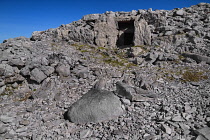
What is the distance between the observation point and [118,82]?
1108 centimetres

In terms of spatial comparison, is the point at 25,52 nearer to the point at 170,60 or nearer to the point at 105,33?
the point at 105,33

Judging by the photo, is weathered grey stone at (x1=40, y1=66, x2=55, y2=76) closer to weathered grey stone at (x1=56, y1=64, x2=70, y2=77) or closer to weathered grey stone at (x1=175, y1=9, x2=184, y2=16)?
weathered grey stone at (x1=56, y1=64, x2=70, y2=77)

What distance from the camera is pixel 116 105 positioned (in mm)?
8531

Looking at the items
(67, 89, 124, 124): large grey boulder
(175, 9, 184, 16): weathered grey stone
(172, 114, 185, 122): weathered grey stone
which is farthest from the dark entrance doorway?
(172, 114, 185, 122): weathered grey stone

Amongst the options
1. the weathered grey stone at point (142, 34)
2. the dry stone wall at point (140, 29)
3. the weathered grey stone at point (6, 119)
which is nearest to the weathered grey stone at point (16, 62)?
the weathered grey stone at point (6, 119)

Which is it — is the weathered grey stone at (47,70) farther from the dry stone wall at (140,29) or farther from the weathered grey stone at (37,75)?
the dry stone wall at (140,29)

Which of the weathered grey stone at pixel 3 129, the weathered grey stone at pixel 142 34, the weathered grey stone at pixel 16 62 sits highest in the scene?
the weathered grey stone at pixel 142 34

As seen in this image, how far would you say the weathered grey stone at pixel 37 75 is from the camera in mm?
11958

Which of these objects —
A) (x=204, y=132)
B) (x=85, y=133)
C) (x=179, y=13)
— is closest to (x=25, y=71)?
(x=85, y=133)

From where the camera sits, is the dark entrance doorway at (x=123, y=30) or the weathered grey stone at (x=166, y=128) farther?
the dark entrance doorway at (x=123, y=30)

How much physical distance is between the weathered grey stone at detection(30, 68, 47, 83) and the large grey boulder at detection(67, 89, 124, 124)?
512 centimetres

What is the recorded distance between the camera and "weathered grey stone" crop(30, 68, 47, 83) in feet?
39.2

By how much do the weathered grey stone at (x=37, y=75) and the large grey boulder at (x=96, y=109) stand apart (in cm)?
512

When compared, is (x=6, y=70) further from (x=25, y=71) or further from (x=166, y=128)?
(x=166, y=128)
